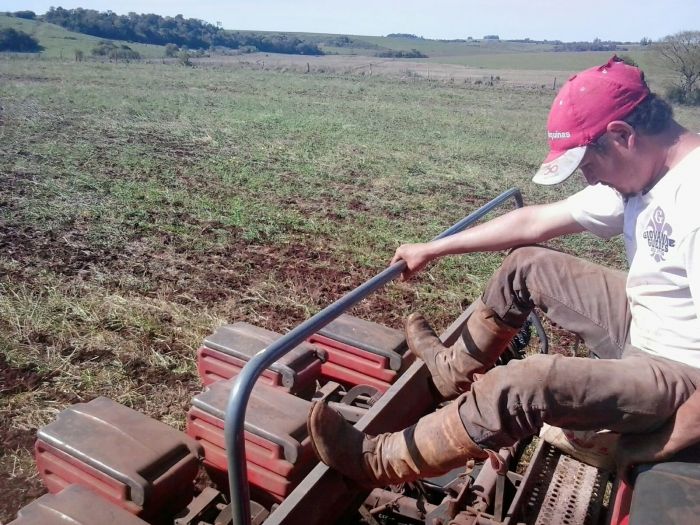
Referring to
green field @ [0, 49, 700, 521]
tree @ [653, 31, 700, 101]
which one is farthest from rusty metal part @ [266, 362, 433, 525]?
tree @ [653, 31, 700, 101]

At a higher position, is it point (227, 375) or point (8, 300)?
point (227, 375)

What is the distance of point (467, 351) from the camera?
2.83 meters

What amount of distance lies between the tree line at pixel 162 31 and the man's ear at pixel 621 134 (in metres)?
90.5

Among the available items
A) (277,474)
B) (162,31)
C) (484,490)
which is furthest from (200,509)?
(162,31)

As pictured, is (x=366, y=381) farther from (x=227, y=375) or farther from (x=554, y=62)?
(x=554, y=62)

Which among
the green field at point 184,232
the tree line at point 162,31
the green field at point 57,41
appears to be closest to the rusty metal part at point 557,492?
the green field at point 184,232

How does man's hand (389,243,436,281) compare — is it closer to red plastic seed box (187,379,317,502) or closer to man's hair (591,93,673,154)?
red plastic seed box (187,379,317,502)

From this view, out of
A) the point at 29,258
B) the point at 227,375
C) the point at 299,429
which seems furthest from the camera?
the point at 29,258

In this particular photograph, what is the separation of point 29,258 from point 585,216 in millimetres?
5405

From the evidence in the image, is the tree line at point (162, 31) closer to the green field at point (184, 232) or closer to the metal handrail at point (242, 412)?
the green field at point (184, 232)

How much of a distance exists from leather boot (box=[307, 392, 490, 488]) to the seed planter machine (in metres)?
0.09

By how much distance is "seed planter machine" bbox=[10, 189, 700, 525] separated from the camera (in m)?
1.84

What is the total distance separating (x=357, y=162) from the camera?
1304 centimetres

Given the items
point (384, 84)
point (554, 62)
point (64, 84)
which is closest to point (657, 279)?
point (64, 84)
